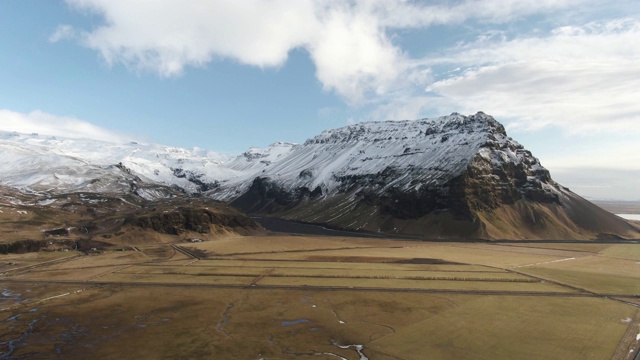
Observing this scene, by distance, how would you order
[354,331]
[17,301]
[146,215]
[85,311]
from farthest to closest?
[146,215] → [17,301] → [85,311] → [354,331]

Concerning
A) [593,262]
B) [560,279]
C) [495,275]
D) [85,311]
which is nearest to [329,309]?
[85,311]

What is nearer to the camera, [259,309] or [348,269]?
[259,309]

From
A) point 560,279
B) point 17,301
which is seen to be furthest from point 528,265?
point 17,301

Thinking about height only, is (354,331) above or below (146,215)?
below

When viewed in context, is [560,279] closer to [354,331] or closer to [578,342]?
[578,342]

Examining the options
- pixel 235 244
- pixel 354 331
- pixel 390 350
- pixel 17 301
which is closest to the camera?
pixel 390 350

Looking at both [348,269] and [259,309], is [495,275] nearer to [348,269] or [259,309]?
[348,269]
